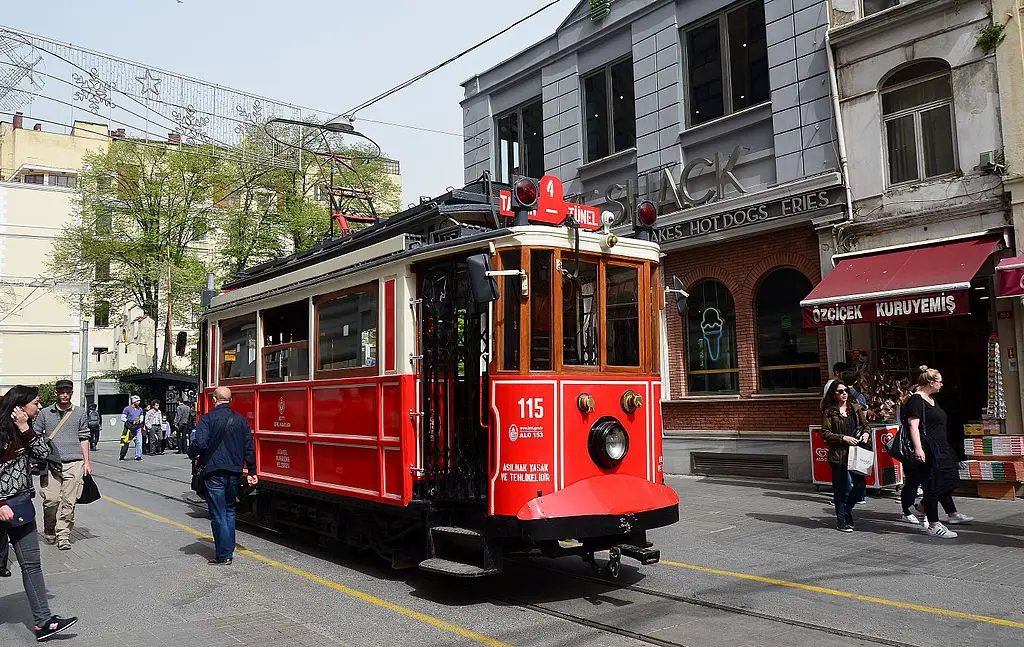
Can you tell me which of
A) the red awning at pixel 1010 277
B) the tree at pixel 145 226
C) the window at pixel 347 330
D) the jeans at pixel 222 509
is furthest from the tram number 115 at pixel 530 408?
the tree at pixel 145 226

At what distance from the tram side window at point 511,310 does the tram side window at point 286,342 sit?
3252 mm

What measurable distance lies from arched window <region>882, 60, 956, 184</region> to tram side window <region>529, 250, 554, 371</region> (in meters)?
8.70

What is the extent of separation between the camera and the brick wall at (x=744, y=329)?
14.3 m

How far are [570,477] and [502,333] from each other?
1296mm

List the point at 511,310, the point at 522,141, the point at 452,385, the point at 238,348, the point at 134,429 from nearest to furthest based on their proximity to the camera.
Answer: the point at 511,310
the point at 452,385
the point at 238,348
the point at 522,141
the point at 134,429

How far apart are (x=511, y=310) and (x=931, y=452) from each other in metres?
5.32

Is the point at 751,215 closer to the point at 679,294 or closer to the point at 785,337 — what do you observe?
the point at 785,337

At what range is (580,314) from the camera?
721 cm

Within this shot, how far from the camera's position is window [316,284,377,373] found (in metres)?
8.16

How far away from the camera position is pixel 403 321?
7.63 meters

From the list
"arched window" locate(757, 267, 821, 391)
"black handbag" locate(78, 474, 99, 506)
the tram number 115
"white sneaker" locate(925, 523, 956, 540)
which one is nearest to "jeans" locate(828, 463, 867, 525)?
"white sneaker" locate(925, 523, 956, 540)

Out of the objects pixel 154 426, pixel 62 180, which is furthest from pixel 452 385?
pixel 62 180

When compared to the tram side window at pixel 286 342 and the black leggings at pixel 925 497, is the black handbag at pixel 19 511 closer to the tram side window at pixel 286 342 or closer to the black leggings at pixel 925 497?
the tram side window at pixel 286 342

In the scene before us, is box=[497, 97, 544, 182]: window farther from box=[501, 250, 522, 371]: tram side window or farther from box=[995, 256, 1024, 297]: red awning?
box=[501, 250, 522, 371]: tram side window
